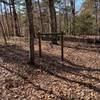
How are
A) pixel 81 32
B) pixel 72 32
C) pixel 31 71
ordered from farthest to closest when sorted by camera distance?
pixel 72 32
pixel 81 32
pixel 31 71

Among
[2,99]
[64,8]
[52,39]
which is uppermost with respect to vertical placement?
[64,8]

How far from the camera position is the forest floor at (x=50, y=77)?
19.9 feet

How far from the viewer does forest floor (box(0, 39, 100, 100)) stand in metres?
6.07

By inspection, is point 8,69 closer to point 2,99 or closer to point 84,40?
point 2,99

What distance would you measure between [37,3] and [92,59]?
22.2 meters

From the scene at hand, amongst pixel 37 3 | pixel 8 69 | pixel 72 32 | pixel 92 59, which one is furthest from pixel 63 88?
pixel 37 3

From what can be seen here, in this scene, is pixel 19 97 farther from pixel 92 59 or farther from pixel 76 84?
pixel 92 59

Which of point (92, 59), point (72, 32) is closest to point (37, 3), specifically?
point (72, 32)

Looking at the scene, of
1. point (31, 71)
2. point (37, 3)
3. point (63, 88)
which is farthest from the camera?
point (37, 3)

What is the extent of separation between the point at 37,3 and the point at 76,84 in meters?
25.1

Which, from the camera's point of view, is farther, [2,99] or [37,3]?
[37,3]

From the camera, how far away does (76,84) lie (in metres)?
6.75

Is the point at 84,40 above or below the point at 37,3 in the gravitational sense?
below

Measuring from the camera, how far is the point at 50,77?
738 cm
